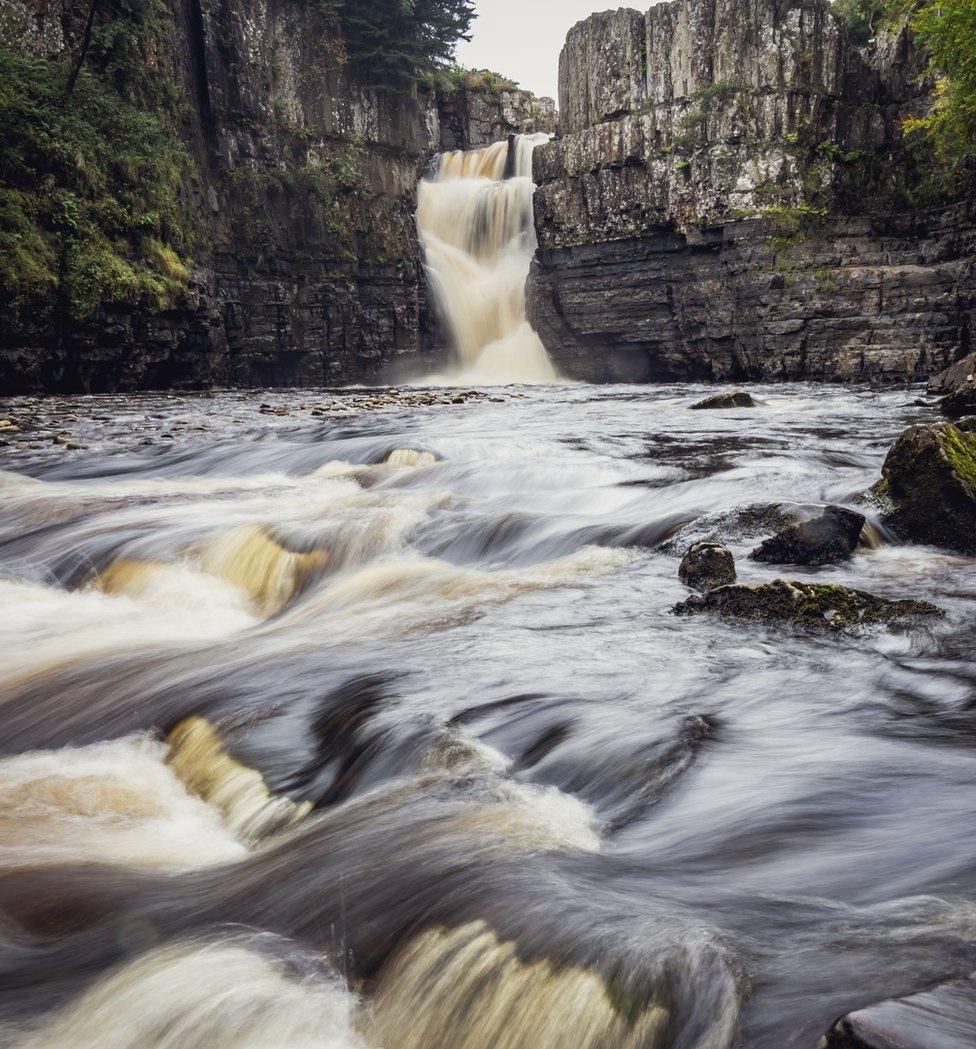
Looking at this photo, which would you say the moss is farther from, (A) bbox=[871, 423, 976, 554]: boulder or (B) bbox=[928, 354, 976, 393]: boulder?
(B) bbox=[928, 354, 976, 393]: boulder

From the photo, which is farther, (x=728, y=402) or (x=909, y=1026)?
(x=728, y=402)

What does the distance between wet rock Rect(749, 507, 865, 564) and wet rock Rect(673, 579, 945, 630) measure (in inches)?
33.1

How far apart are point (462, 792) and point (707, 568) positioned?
8.37 ft

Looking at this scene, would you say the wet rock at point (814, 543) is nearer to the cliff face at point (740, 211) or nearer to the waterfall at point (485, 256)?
the cliff face at point (740, 211)

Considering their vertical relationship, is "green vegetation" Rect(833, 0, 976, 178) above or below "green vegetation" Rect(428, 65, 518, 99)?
below

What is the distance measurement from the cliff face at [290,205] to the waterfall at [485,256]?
2.90 ft

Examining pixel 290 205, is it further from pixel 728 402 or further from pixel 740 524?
pixel 740 524

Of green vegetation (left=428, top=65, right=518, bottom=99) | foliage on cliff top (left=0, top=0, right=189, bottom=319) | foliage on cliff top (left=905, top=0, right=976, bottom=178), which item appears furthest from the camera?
green vegetation (left=428, top=65, right=518, bottom=99)

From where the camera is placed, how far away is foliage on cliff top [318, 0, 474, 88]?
2786cm

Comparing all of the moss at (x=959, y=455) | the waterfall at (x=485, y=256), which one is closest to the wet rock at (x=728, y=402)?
the moss at (x=959, y=455)

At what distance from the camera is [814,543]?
5.14 metres

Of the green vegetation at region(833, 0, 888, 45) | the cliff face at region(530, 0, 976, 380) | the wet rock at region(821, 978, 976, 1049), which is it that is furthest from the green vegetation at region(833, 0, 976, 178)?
the wet rock at region(821, 978, 976, 1049)

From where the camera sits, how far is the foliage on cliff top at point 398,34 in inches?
1097

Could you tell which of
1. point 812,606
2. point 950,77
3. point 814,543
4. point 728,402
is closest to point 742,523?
point 814,543
